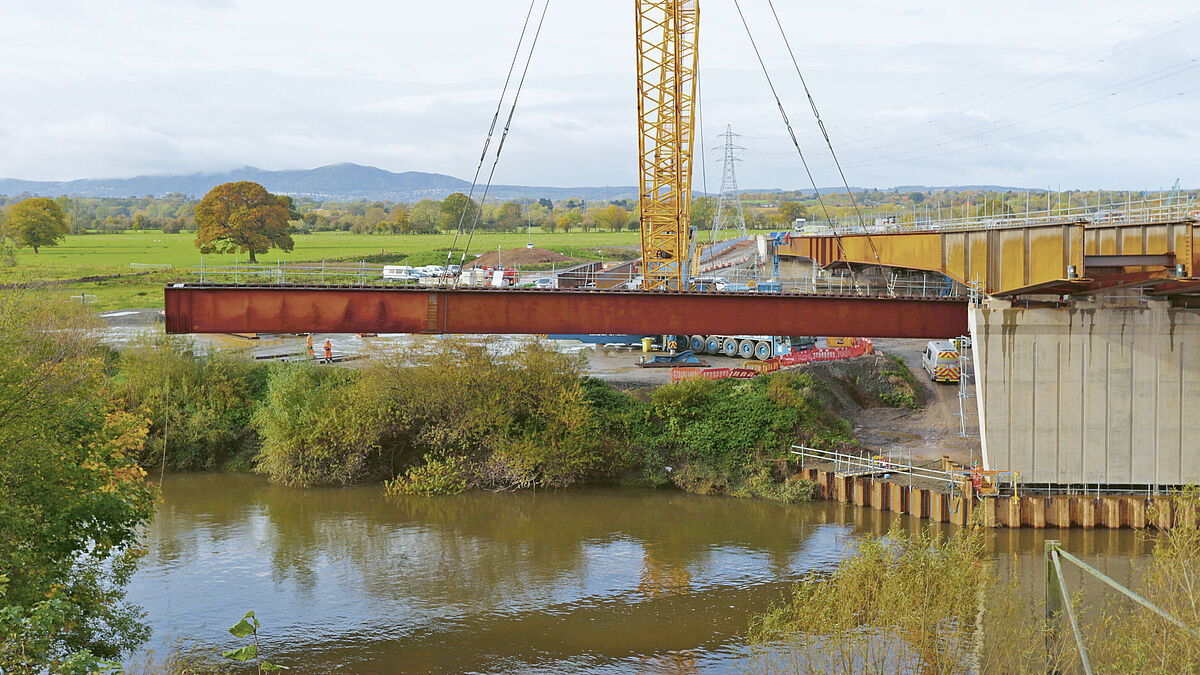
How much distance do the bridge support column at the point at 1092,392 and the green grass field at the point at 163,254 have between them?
172ft

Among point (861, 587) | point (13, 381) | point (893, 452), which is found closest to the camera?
point (13, 381)

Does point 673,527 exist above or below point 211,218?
below

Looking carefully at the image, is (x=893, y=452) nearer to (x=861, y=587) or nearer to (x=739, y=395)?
(x=739, y=395)

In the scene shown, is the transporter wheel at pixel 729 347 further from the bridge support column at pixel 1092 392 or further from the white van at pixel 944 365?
the bridge support column at pixel 1092 392

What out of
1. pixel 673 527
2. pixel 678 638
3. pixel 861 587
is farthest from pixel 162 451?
pixel 861 587

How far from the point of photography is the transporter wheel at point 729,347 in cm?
5978

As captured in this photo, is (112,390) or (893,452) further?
(112,390)

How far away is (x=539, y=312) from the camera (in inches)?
1361

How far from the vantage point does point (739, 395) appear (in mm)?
44156

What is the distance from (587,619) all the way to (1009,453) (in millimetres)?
17196

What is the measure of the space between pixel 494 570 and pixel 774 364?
21.9m

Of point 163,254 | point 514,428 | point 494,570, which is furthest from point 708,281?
point 163,254

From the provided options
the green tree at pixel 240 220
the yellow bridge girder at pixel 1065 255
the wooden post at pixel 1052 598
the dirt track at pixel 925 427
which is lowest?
the dirt track at pixel 925 427

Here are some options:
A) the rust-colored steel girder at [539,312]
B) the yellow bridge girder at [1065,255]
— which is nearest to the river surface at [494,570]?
the rust-colored steel girder at [539,312]
